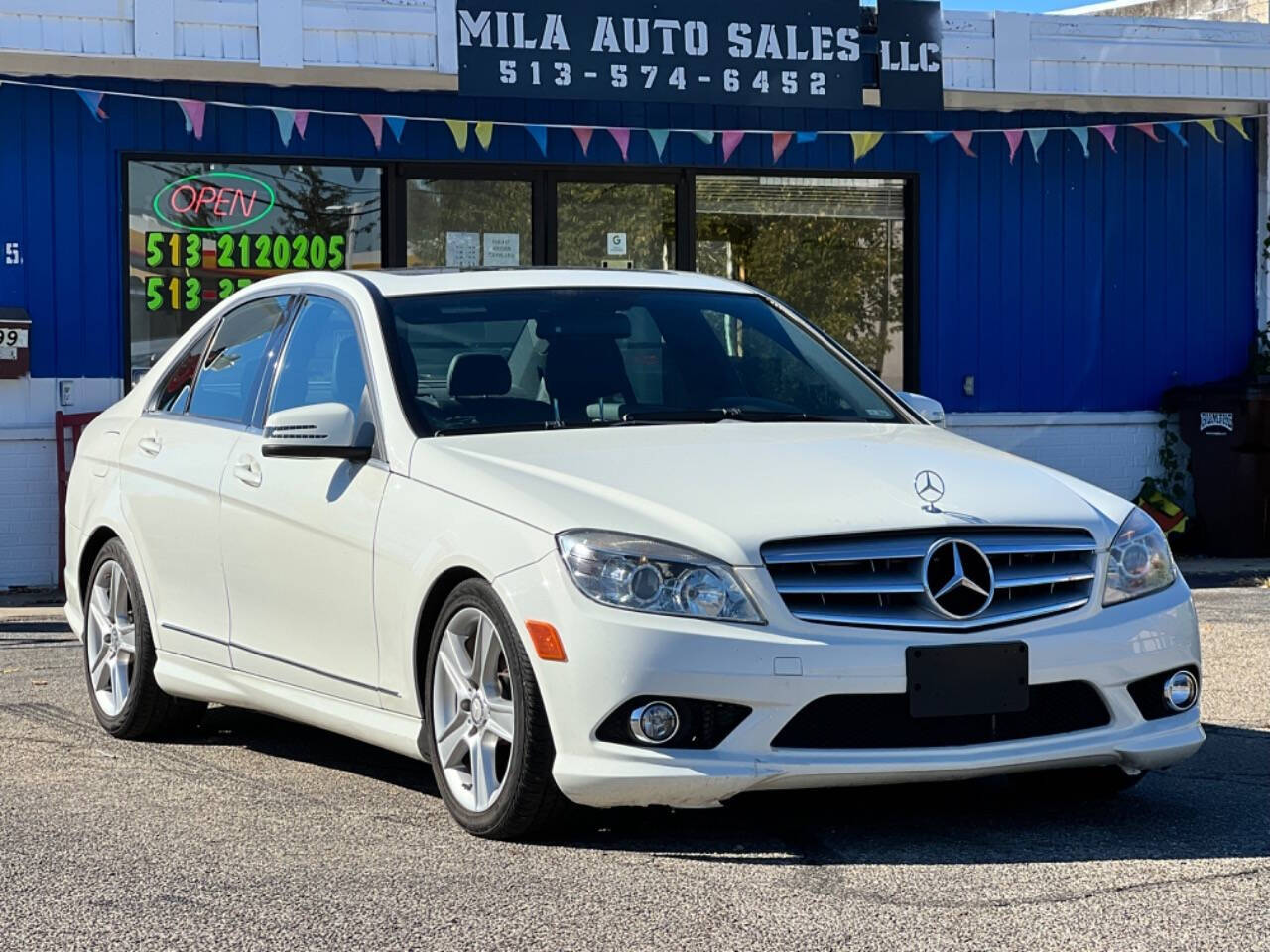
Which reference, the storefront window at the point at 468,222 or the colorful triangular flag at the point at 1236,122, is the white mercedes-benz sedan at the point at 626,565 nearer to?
the storefront window at the point at 468,222

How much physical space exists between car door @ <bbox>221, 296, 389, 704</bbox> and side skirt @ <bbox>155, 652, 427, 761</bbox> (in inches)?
1.5

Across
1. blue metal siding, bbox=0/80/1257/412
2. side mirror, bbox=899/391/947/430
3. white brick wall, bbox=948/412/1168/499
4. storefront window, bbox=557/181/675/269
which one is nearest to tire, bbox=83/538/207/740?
side mirror, bbox=899/391/947/430

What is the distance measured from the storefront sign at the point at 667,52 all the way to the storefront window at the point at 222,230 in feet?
3.99

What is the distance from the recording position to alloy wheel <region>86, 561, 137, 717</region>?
6996 millimetres

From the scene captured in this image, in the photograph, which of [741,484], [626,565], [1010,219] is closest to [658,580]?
[626,565]

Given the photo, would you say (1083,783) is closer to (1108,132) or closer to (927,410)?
(927,410)

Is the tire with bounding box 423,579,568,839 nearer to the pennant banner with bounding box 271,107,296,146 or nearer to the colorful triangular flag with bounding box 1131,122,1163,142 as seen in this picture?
the pennant banner with bounding box 271,107,296,146

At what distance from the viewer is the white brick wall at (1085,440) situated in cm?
1419

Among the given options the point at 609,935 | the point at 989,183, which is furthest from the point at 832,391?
the point at 989,183

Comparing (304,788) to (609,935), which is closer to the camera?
(609,935)

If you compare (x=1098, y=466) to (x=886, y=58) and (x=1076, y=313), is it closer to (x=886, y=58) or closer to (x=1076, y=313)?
(x=1076, y=313)

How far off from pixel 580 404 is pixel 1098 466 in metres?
9.14

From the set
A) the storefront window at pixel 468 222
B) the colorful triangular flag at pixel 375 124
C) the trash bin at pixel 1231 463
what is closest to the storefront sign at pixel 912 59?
the storefront window at pixel 468 222

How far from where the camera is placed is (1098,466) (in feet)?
47.4
